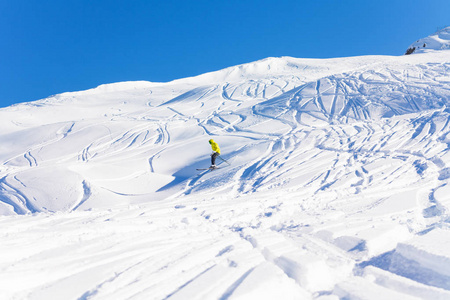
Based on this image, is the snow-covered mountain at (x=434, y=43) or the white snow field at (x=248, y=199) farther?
the snow-covered mountain at (x=434, y=43)

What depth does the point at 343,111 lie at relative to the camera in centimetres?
1931

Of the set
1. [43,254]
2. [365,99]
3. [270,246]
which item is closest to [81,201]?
[43,254]

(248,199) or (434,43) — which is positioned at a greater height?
(434,43)

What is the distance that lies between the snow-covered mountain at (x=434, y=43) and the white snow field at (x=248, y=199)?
17.8 m

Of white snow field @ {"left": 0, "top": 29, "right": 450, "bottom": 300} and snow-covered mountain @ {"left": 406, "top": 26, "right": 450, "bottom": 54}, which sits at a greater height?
snow-covered mountain @ {"left": 406, "top": 26, "right": 450, "bottom": 54}

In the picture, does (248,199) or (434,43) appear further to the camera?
(434,43)

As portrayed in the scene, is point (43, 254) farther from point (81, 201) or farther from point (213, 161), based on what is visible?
point (213, 161)

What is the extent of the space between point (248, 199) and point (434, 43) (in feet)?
159

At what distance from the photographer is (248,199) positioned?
7.88 m

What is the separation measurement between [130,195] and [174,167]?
10.5 ft

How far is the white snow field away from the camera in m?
3.63

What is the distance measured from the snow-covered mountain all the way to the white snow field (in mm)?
17784

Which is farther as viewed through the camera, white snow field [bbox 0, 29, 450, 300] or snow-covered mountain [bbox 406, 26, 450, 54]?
snow-covered mountain [bbox 406, 26, 450, 54]

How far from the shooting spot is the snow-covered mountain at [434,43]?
4179 centimetres
